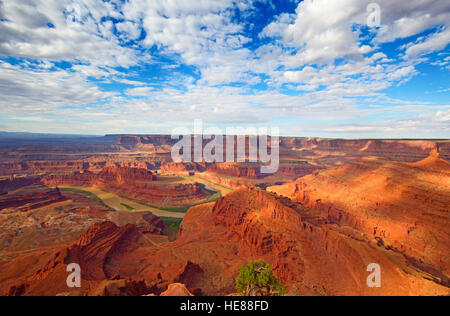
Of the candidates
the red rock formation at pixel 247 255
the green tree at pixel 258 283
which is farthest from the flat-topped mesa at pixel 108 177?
the green tree at pixel 258 283

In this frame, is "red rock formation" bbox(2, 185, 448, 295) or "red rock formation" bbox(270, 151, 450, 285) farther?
"red rock formation" bbox(270, 151, 450, 285)

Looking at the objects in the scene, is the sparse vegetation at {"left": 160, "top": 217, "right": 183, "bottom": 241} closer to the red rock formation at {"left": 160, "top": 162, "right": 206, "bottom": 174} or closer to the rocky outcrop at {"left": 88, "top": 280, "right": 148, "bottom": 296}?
the rocky outcrop at {"left": 88, "top": 280, "right": 148, "bottom": 296}

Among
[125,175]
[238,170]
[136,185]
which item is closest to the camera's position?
[136,185]

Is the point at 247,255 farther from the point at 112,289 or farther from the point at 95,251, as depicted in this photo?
the point at 95,251

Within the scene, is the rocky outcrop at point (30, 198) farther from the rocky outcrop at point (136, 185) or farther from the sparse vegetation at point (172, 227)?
the sparse vegetation at point (172, 227)

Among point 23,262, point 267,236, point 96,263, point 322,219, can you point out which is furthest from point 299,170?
point 23,262

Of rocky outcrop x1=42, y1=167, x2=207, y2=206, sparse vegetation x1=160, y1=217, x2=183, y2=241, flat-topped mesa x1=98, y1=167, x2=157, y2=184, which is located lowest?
sparse vegetation x1=160, y1=217, x2=183, y2=241

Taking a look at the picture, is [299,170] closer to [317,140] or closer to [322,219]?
[322,219]

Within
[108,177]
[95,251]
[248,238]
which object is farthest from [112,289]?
[108,177]

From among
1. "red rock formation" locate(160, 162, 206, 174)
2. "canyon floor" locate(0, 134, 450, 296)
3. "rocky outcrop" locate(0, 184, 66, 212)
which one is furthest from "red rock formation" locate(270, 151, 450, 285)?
"red rock formation" locate(160, 162, 206, 174)
